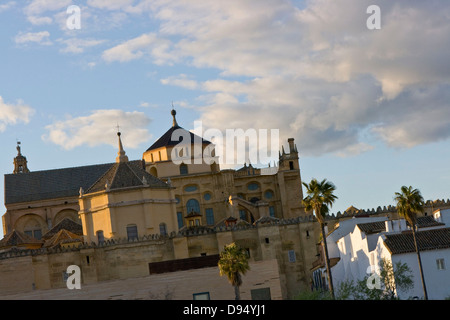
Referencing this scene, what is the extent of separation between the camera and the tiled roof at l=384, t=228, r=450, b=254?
197 ft

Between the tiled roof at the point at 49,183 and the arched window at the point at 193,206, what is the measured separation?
11.2m

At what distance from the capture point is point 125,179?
77875mm

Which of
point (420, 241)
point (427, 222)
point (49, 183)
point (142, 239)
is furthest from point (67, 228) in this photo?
point (420, 241)

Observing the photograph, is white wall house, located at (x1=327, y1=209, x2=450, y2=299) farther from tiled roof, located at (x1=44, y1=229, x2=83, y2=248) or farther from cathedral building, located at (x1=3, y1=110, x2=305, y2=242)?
tiled roof, located at (x1=44, y1=229, x2=83, y2=248)

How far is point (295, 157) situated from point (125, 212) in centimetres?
2779

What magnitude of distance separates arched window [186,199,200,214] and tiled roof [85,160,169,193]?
1520 cm

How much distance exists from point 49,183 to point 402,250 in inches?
1977

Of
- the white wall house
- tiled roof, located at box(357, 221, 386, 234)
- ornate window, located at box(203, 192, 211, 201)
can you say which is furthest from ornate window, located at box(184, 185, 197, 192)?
tiled roof, located at box(357, 221, 386, 234)

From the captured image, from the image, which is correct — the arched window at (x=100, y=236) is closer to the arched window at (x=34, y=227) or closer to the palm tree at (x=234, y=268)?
the palm tree at (x=234, y=268)

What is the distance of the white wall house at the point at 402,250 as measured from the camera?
5938cm
